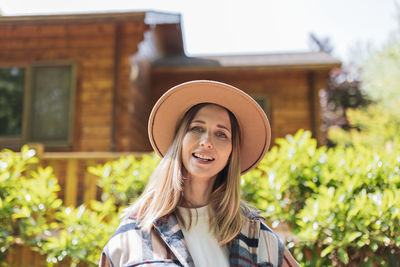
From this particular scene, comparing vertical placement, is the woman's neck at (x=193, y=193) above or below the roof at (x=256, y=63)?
below

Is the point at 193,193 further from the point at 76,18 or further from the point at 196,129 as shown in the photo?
the point at 76,18

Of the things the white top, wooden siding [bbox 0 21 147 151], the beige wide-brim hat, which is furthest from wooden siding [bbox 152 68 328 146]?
the white top

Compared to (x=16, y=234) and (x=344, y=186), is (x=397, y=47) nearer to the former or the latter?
(x=344, y=186)

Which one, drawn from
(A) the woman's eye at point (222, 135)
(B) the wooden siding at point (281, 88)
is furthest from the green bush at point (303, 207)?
(B) the wooden siding at point (281, 88)

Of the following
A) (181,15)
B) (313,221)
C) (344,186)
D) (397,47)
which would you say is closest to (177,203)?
(313,221)

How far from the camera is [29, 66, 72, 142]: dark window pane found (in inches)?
319

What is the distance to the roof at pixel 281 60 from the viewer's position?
357 inches

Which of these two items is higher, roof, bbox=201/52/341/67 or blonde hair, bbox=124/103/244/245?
roof, bbox=201/52/341/67

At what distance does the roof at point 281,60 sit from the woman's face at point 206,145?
7.41 meters

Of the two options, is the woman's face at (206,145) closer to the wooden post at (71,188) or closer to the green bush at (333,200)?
the green bush at (333,200)

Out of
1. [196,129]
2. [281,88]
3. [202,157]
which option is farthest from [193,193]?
[281,88]

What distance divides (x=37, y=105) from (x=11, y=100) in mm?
613

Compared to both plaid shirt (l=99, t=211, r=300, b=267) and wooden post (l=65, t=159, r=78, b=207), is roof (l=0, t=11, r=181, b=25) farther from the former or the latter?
plaid shirt (l=99, t=211, r=300, b=267)

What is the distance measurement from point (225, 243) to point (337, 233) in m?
1.28
